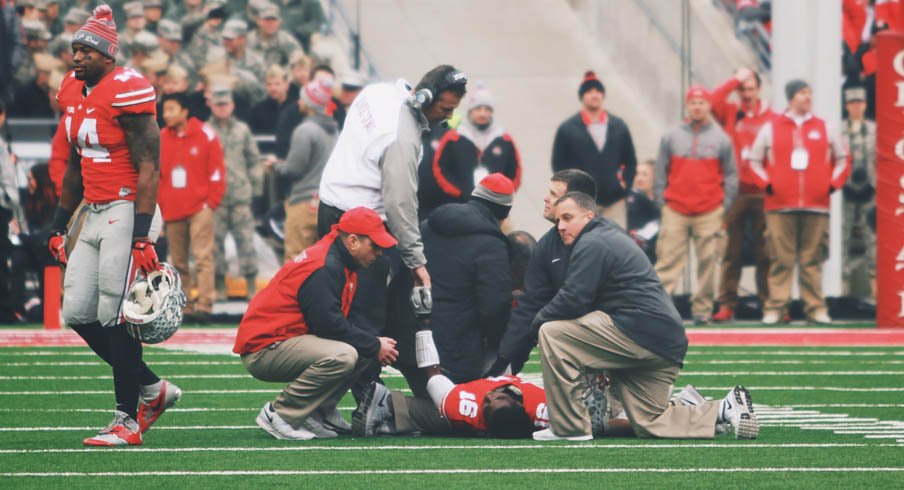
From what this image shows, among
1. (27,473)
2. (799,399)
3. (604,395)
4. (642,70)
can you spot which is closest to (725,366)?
(799,399)

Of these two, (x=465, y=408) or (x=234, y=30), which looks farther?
(x=234, y=30)

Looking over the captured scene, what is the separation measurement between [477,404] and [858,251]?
9.45 metres

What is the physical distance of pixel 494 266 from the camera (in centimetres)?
938

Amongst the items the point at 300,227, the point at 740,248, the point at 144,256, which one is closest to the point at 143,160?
the point at 144,256

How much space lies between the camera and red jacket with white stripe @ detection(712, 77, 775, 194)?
16422 mm

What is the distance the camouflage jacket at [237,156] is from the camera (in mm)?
16797

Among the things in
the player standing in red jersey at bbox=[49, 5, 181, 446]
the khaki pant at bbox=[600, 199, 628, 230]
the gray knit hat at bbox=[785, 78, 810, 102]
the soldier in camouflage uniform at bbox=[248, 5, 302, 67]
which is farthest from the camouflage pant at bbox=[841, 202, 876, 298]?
the player standing in red jersey at bbox=[49, 5, 181, 446]

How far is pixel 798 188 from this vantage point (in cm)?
1590

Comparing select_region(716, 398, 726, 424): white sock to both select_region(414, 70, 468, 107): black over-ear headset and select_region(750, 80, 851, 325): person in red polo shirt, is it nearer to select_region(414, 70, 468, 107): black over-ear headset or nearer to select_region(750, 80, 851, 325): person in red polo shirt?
select_region(414, 70, 468, 107): black over-ear headset

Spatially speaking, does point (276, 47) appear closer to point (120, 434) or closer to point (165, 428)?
point (165, 428)

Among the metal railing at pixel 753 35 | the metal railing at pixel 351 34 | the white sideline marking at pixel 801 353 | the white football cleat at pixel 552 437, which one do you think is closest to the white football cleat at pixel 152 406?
the white football cleat at pixel 552 437

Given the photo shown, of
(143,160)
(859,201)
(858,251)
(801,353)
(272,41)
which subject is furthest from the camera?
(272,41)

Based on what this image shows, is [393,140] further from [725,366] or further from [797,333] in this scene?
[797,333]

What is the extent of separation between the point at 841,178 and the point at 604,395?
7.31 meters
